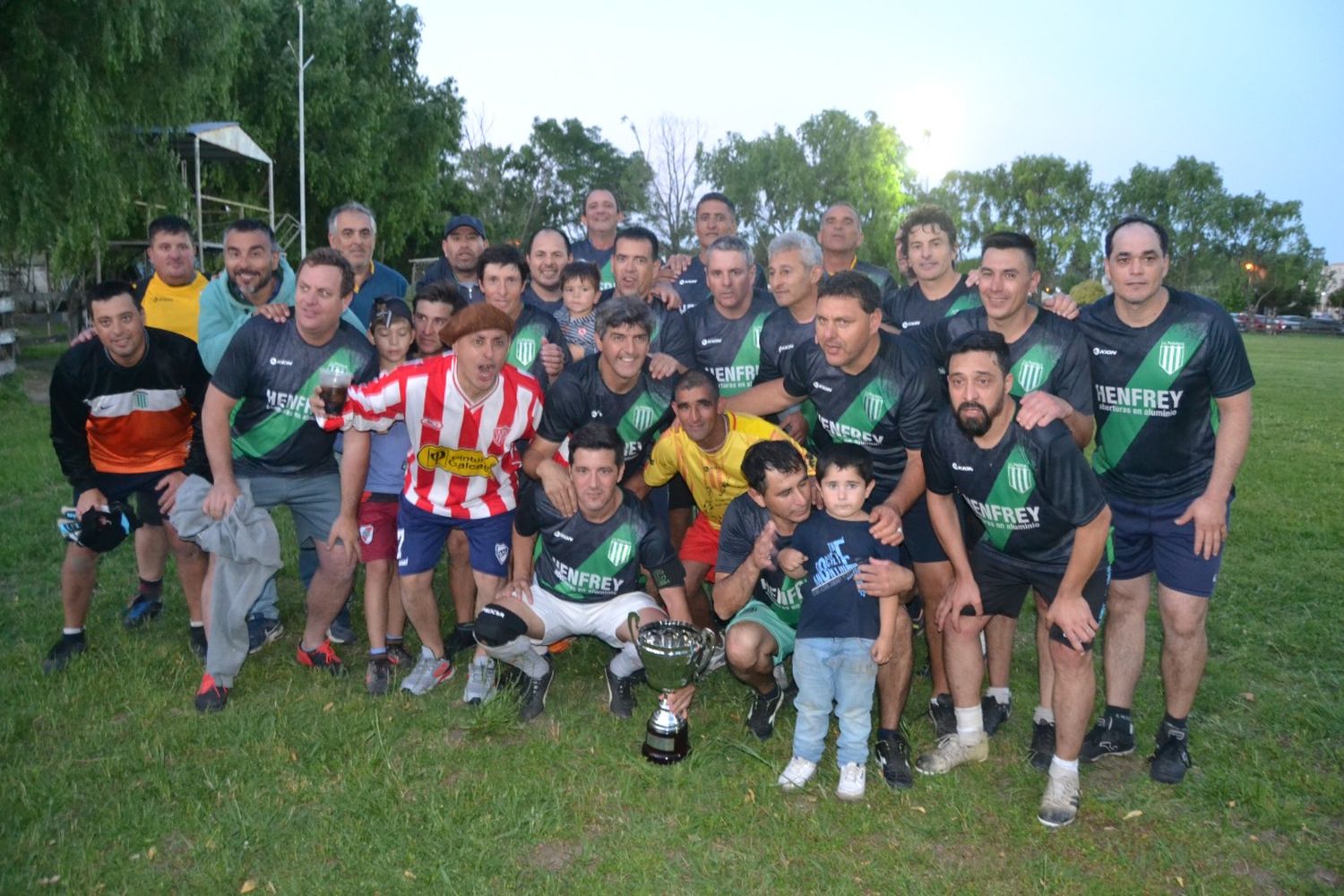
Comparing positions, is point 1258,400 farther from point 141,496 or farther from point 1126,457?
point 141,496

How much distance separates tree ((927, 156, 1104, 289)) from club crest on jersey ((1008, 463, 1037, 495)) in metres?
64.1

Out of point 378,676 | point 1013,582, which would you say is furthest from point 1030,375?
point 378,676

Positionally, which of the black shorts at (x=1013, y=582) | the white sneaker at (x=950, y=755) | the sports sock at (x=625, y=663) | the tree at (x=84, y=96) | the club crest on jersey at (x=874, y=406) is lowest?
the white sneaker at (x=950, y=755)

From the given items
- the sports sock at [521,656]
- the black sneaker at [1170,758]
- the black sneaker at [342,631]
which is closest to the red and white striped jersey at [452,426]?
the sports sock at [521,656]

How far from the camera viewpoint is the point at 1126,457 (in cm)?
477

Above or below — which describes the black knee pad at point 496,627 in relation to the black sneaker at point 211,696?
above

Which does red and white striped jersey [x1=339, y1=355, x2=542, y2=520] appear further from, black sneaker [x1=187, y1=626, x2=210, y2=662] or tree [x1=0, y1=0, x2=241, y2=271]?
tree [x1=0, y1=0, x2=241, y2=271]

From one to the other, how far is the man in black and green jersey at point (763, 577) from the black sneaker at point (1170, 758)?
159cm

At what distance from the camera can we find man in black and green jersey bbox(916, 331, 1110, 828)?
166 inches

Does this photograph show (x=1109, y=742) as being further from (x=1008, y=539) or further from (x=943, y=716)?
(x=1008, y=539)

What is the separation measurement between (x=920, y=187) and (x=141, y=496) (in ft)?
195

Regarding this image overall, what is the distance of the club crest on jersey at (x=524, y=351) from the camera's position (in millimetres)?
6215

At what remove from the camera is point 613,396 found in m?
5.71

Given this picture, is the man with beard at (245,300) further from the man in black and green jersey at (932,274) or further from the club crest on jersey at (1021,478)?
the club crest on jersey at (1021,478)
